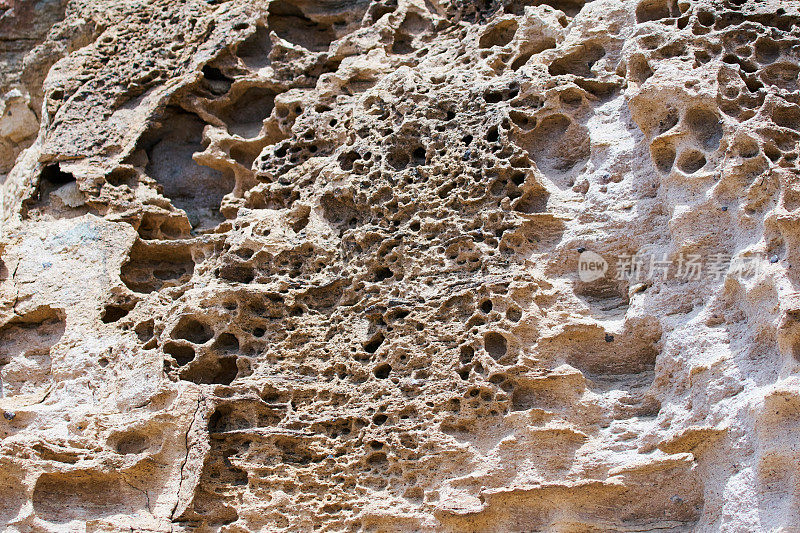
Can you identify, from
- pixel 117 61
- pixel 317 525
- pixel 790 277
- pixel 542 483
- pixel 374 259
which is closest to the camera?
pixel 790 277

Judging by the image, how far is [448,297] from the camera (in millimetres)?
3947

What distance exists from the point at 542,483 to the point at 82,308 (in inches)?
89.1

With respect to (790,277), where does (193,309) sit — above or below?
above

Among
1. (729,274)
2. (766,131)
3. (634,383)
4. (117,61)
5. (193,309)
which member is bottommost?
(634,383)

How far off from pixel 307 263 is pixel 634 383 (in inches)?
59.3

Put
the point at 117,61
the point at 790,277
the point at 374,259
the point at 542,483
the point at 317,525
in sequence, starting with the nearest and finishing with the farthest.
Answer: the point at 790,277 < the point at 542,483 < the point at 317,525 < the point at 374,259 < the point at 117,61

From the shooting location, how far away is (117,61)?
5.36 metres

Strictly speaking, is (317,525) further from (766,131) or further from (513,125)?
(766,131)

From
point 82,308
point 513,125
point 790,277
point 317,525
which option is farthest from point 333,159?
point 790,277

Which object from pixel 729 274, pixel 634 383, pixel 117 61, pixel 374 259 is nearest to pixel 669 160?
pixel 729 274

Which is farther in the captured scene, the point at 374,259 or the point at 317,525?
the point at 374,259

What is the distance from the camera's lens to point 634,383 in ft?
12.0

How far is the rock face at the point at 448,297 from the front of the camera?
3.42 meters

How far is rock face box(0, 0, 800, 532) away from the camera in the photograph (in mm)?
3422
